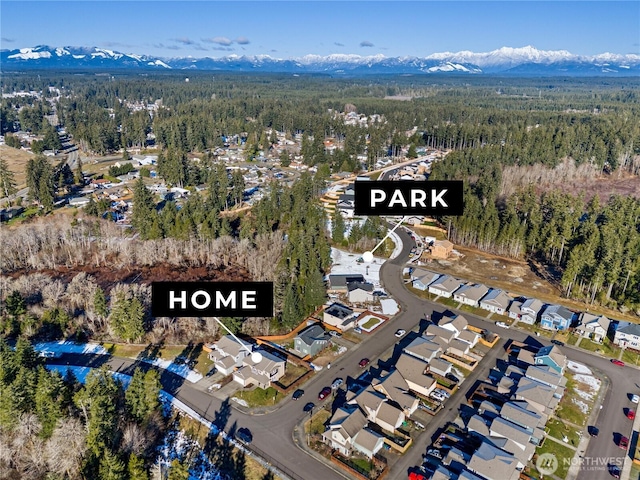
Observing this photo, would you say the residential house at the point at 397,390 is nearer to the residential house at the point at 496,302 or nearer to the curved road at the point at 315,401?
the curved road at the point at 315,401

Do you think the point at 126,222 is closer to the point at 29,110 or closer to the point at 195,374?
the point at 195,374

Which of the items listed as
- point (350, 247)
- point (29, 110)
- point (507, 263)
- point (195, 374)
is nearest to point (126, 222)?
point (350, 247)

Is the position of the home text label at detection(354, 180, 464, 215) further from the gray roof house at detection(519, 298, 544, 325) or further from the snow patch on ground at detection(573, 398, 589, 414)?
the snow patch on ground at detection(573, 398, 589, 414)

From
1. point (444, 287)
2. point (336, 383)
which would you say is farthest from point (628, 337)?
point (336, 383)

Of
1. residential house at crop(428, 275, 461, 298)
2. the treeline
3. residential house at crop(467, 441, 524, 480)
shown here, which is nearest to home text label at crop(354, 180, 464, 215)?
residential house at crop(428, 275, 461, 298)

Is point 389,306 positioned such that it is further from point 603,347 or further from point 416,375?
point 603,347

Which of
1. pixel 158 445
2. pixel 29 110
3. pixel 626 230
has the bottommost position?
pixel 158 445

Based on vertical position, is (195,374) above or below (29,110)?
below

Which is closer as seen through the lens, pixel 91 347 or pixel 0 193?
pixel 91 347
